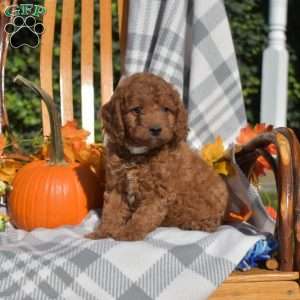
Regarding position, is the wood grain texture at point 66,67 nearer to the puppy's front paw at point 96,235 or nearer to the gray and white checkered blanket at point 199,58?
the gray and white checkered blanket at point 199,58

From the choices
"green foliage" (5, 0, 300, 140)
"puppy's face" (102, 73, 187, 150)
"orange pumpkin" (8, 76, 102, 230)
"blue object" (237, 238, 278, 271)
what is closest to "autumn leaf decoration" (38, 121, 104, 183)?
"orange pumpkin" (8, 76, 102, 230)

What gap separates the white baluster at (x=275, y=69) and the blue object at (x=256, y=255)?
1.99 metres

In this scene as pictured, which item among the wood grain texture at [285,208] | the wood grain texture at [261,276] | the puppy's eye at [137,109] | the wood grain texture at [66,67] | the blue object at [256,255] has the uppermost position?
the wood grain texture at [66,67]

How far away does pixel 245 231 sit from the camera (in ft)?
6.10

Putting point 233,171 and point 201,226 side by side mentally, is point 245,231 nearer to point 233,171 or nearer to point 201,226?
point 201,226

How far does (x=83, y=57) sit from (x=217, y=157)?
3.01 ft

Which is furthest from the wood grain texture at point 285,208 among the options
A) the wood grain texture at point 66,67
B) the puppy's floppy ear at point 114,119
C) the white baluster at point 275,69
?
the white baluster at point 275,69

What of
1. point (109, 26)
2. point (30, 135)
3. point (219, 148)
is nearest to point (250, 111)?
point (30, 135)

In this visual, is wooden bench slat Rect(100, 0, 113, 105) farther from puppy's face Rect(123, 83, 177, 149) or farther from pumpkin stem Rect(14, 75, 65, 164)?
puppy's face Rect(123, 83, 177, 149)

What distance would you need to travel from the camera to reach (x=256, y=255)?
166cm

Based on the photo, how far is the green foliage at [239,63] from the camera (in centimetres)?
389

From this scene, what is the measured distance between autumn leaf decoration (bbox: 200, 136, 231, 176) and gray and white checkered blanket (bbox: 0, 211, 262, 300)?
469 millimetres

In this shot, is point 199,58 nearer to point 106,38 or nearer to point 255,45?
point 106,38

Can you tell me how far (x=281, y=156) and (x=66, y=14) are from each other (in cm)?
148
